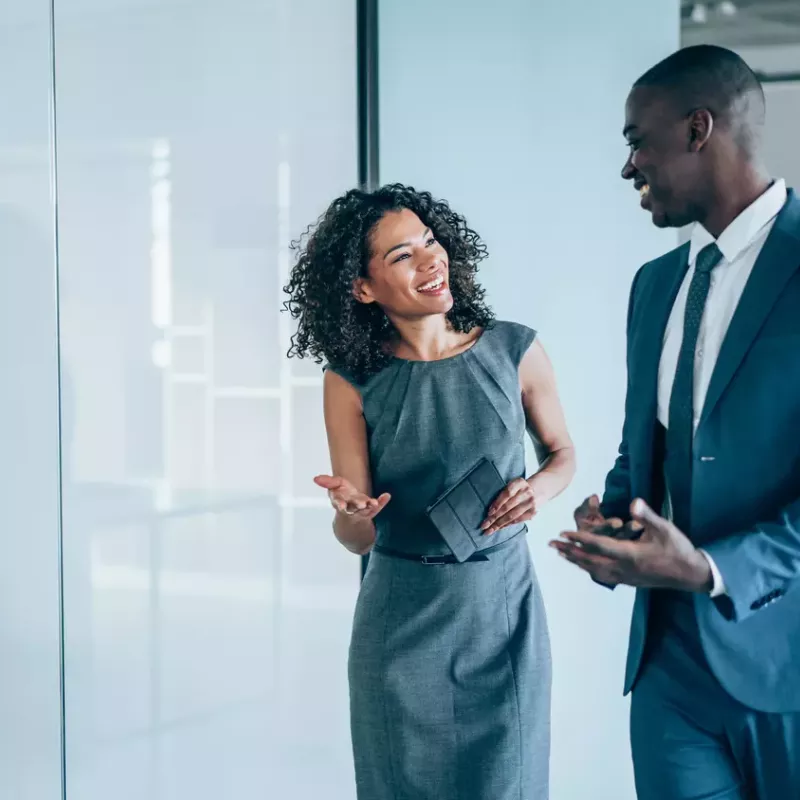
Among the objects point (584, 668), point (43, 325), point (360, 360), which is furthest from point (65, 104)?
point (584, 668)

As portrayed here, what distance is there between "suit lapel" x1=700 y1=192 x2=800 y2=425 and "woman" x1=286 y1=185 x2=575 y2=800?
623mm

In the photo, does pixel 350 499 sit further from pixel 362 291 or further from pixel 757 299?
pixel 757 299

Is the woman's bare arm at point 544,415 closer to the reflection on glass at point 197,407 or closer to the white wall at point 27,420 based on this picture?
the reflection on glass at point 197,407

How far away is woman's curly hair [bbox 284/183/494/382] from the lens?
2.14 meters

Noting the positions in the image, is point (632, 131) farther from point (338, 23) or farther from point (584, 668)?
point (584, 668)

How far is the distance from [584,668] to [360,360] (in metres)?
1.60

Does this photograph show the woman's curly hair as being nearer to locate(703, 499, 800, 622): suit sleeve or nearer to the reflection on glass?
the reflection on glass

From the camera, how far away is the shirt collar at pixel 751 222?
1.47 m

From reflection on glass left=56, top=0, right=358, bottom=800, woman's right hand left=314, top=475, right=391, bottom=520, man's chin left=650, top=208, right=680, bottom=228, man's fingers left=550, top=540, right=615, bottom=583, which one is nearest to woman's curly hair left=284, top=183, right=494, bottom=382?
woman's right hand left=314, top=475, right=391, bottom=520

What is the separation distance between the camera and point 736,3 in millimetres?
3383

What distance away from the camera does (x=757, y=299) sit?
4.68ft

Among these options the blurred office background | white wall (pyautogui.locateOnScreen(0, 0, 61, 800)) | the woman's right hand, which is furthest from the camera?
the blurred office background

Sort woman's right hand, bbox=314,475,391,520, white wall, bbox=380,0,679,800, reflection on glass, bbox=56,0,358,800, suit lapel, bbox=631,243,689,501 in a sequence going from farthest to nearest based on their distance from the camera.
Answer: white wall, bbox=380,0,679,800, reflection on glass, bbox=56,0,358,800, woman's right hand, bbox=314,475,391,520, suit lapel, bbox=631,243,689,501

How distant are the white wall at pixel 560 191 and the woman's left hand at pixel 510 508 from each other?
49.0 inches
